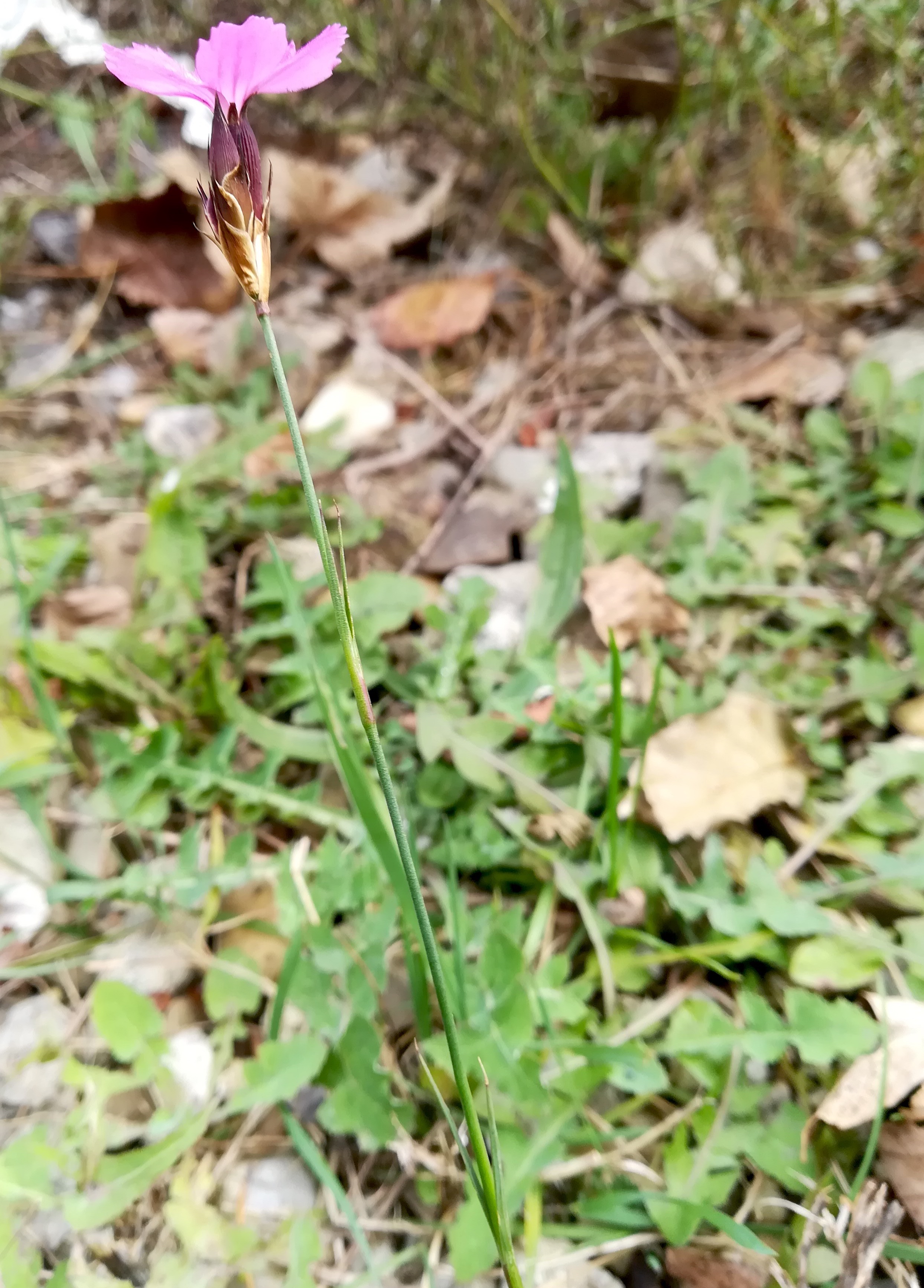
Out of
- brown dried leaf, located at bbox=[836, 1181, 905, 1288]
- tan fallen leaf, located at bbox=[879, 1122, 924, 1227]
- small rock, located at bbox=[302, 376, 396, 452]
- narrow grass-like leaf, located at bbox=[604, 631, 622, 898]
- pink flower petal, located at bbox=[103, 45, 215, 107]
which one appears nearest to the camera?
pink flower petal, located at bbox=[103, 45, 215, 107]

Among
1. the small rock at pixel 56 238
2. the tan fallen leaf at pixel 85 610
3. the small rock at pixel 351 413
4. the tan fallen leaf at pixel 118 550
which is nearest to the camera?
the tan fallen leaf at pixel 85 610

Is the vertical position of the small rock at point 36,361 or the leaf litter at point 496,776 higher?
the small rock at point 36,361

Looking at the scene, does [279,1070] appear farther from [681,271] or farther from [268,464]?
[681,271]

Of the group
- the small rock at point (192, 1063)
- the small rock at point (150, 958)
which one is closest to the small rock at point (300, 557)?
the small rock at point (150, 958)

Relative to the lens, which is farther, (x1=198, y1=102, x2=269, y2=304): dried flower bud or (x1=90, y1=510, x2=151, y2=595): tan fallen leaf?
(x1=90, y1=510, x2=151, y2=595): tan fallen leaf

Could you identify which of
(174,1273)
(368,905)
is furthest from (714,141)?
(174,1273)

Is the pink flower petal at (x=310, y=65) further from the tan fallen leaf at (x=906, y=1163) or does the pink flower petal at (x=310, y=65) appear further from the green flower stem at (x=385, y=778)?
the tan fallen leaf at (x=906, y=1163)

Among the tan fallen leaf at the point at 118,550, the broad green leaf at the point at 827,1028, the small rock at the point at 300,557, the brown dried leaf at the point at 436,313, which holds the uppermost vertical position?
the brown dried leaf at the point at 436,313

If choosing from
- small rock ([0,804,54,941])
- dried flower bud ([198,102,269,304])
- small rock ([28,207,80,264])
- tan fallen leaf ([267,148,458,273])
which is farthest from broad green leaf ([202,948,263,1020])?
small rock ([28,207,80,264])

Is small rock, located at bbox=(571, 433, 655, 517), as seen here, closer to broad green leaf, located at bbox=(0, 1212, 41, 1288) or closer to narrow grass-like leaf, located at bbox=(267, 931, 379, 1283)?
narrow grass-like leaf, located at bbox=(267, 931, 379, 1283)
